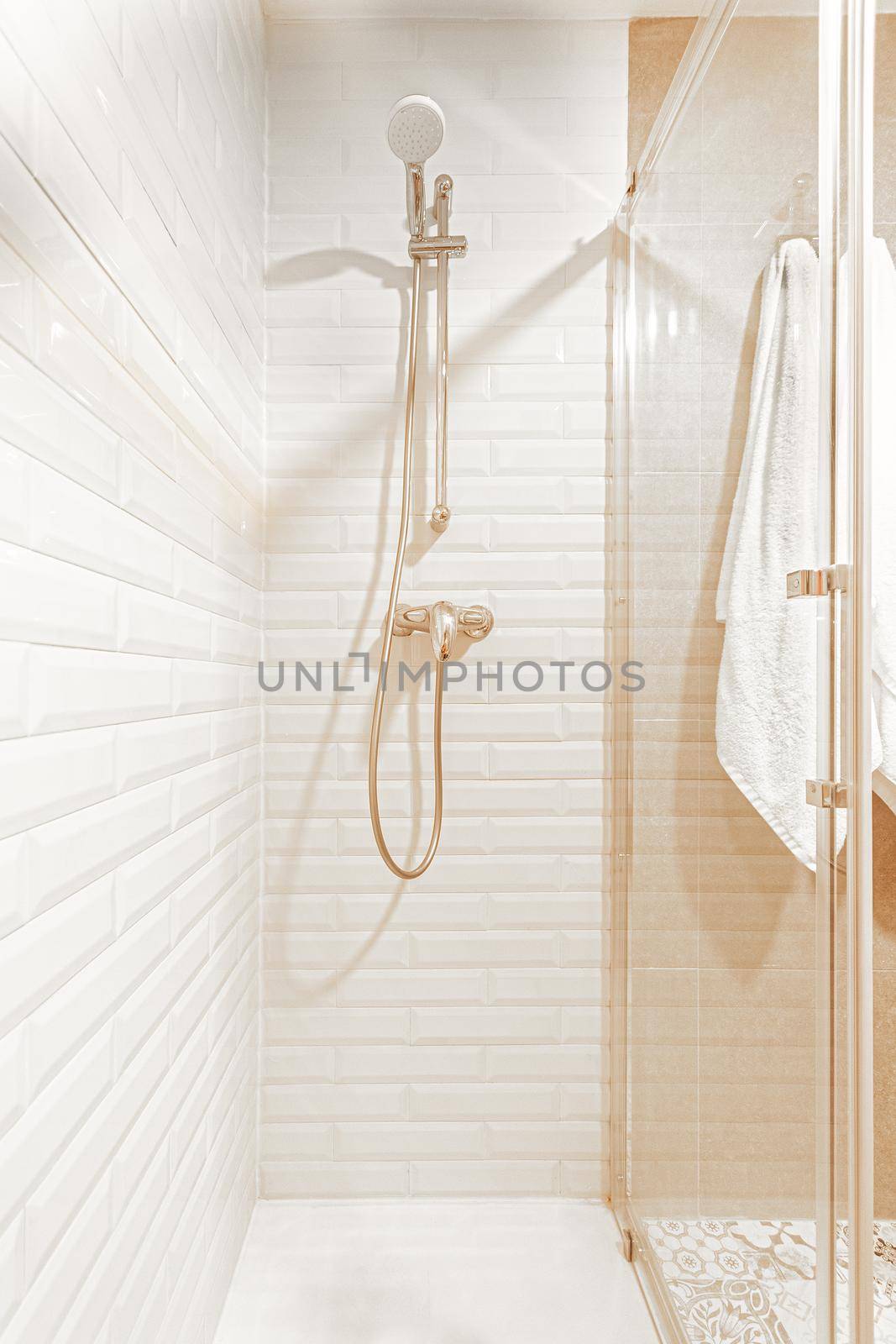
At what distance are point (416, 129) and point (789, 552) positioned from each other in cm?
104

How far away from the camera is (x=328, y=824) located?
168 cm

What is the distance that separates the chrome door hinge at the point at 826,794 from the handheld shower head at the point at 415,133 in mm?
1225

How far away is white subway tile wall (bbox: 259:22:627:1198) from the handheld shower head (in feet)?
0.52

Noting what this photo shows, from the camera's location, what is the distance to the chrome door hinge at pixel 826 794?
78cm

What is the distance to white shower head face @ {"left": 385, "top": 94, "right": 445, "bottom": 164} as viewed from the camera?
54.7 inches

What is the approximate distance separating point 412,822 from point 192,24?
1305 mm

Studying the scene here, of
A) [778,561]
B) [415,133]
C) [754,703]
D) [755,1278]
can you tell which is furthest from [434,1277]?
[415,133]

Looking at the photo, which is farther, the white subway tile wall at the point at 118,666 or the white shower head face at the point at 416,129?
the white shower head face at the point at 416,129

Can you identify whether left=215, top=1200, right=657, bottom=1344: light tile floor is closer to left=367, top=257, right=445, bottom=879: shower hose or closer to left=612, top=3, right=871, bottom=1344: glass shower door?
left=612, top=3, right=871, bottom=1344: glass shower door

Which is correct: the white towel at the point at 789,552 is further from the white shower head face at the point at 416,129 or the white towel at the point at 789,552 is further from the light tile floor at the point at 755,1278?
the white shower head face at the point at 416,129

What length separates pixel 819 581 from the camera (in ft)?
2.62

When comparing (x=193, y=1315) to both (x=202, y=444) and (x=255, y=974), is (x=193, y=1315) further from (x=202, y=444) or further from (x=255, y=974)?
(x=202, y=444)

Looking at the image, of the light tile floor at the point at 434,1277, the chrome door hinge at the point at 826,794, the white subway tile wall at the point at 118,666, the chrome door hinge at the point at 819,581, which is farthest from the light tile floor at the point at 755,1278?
the white subway tile wall at the point at 118,666

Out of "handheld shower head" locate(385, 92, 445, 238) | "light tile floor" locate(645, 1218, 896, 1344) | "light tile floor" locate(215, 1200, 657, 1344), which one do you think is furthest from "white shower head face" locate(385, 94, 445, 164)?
"light tile floor" locate(215, 1200, 657, 1344)
